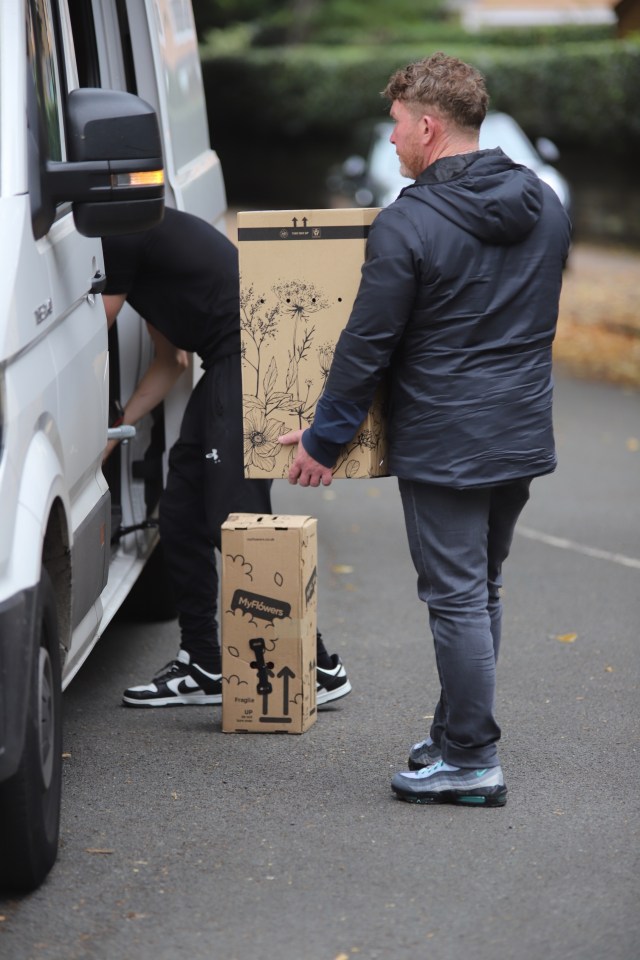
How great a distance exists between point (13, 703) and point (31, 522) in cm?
42

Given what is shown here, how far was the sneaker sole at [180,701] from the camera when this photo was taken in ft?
16.8

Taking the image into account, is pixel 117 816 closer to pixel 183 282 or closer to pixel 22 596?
pixel 22 596

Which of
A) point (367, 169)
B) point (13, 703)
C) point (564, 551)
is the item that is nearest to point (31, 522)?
→ point (13, 703)

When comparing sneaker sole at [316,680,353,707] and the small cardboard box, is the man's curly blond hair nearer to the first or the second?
the small cardboard box

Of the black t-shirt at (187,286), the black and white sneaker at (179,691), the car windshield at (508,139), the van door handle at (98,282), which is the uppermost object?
the van door handle at (98,282)

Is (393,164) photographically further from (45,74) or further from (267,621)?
(45,74)

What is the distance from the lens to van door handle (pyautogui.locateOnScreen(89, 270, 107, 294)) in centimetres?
423

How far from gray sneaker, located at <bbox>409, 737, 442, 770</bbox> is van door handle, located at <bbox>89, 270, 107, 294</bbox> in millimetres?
1695

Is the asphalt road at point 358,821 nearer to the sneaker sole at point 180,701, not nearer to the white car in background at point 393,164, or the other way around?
the sneaker sole at point 180,701

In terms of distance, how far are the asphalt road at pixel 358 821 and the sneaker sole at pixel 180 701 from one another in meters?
0.05

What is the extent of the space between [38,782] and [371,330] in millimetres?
1438

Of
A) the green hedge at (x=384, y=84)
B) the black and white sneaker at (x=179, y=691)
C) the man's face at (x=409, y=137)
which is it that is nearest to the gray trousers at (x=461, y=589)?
the man's face at (x=409, y=137)

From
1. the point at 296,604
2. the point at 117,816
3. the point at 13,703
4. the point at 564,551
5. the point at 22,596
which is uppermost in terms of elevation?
the point at 22,596

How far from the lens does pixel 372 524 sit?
8.19 m
